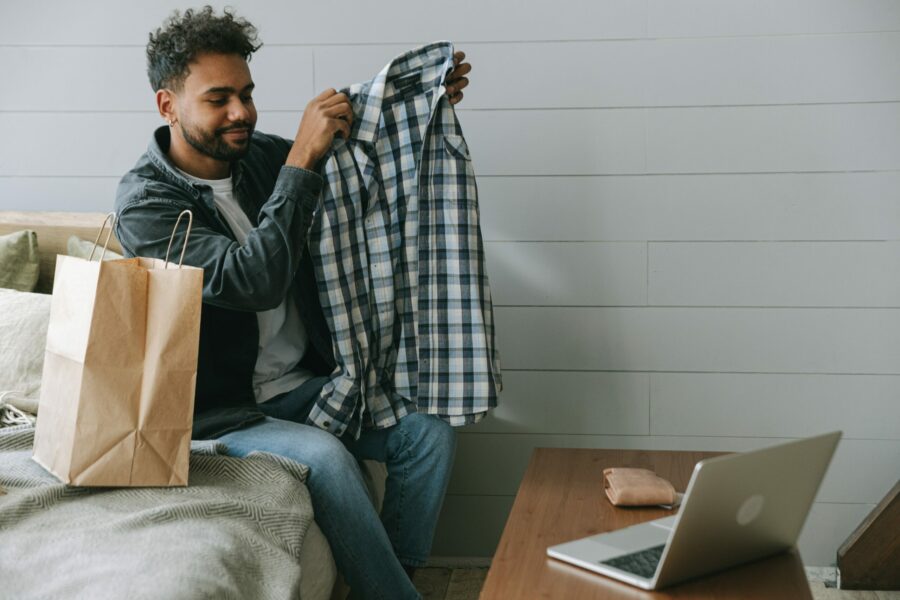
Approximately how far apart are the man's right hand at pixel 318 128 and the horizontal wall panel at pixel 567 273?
0.63m

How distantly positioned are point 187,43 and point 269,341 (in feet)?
2.12

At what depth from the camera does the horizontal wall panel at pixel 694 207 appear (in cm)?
229

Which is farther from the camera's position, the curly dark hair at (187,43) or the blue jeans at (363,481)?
the curly dark hair at (187,43)

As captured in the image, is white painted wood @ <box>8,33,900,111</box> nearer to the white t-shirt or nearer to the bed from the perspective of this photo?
the white t-shirt

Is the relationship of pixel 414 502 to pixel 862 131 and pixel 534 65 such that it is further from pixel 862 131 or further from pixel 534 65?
pixel 862 131

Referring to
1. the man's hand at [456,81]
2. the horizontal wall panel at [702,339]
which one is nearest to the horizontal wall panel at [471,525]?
the horizontal wall panel at [702,339]

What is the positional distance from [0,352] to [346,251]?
2.54ft

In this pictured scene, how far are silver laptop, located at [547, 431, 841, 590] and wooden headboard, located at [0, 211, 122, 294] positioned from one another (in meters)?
1.58

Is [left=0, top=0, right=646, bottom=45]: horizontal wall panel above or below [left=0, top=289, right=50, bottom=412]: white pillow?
above

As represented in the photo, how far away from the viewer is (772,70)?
2.29m

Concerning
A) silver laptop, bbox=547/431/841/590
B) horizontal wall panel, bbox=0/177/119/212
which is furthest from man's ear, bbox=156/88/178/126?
silver laptop, bbox=547/431/841/590

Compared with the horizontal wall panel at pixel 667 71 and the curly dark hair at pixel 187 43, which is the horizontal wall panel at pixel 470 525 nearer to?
the horizontal wall panel at pixel 667 71

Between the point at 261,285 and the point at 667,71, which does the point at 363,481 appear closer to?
the point at 261,285

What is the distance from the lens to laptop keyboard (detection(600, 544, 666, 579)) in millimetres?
1223
